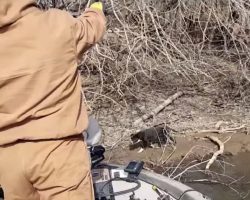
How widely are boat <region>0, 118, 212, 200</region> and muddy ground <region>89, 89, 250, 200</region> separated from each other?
3.41ft

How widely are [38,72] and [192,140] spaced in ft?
9.15

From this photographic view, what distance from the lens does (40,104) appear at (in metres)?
2.81

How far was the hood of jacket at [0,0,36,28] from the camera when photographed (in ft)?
8.61

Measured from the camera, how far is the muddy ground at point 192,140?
15.8 feet

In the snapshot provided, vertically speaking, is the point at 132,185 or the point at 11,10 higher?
the point at 11,10

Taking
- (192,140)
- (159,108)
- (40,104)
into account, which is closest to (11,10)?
(40,104)

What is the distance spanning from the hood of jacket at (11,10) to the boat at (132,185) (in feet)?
3.42

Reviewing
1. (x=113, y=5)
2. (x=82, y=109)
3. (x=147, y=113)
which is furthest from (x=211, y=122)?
(x=82, y=109)

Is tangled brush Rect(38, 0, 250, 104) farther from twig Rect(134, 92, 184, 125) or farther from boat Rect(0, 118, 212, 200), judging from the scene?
boat Rect(0, 118, 212, 200)

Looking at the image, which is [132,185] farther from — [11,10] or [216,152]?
[216,152]

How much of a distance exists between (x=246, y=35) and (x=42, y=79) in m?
3.51

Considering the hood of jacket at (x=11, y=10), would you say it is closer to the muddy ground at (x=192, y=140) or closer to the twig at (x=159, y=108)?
the muddy ground at (x=192, y=140)

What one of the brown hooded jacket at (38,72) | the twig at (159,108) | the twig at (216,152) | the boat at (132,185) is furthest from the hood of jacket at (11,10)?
the twig at (159,108)

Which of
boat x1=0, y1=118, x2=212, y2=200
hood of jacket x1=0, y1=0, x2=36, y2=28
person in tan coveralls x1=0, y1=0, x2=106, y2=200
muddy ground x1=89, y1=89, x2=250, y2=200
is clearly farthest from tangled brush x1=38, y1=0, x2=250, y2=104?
hood of jacket x1=0, y1=0, x2=36, y2=28
